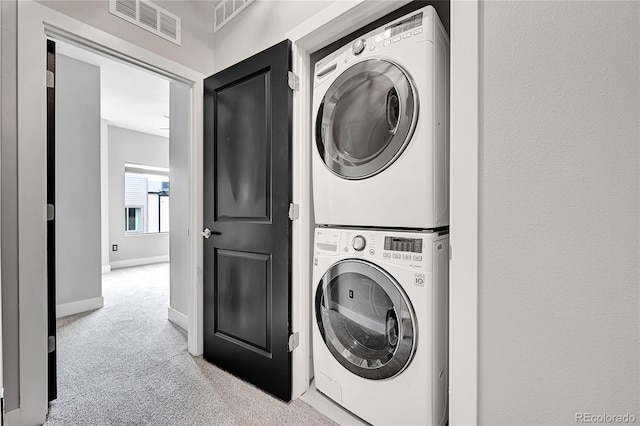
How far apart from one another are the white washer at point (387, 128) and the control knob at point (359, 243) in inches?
2.9

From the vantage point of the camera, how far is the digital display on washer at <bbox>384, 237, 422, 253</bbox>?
1167 mm

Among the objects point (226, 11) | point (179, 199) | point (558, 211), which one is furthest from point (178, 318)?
point (558, 211)

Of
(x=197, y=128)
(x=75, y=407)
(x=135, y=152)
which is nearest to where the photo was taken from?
(x=75, y=407)

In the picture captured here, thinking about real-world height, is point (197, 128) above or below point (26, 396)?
above

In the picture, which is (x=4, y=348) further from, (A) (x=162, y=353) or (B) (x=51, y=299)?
(A) (x=162, y=353)

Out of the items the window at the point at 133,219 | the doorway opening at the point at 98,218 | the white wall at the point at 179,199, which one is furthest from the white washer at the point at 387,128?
the window at the point at 133,219

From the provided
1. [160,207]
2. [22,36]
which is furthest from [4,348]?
[160,207]

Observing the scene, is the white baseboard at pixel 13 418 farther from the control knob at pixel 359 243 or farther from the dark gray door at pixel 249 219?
the control knob at pixel 359 243

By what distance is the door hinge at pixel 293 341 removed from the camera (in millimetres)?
1583

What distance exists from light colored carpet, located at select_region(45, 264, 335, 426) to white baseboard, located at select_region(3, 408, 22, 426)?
0.13m

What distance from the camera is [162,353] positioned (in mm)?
2115

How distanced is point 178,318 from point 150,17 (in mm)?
2399

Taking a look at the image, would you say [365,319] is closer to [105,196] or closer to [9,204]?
[9,204]

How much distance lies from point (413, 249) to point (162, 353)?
2036 mm
